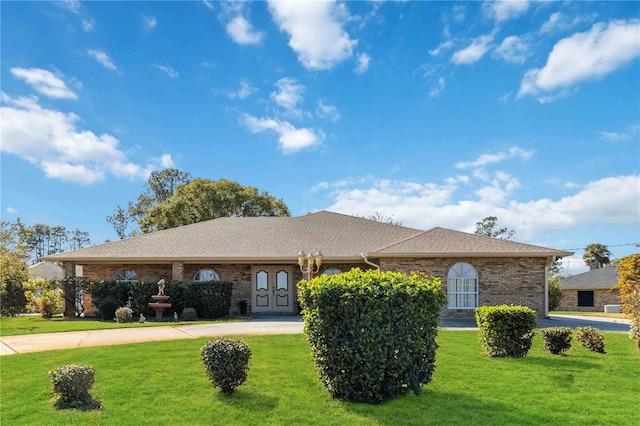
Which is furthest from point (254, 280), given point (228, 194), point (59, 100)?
point (228, 194)

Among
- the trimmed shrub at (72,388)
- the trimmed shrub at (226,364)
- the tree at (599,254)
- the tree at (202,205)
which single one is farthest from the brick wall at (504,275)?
the tree at (599,254)

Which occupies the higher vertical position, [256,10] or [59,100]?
[256,10]

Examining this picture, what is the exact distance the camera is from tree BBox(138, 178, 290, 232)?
3850 cm

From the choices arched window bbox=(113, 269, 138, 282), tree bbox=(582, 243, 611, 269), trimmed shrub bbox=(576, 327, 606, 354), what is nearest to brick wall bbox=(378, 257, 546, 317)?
trimmed shrub bbox=(576, 327, 606, 354)

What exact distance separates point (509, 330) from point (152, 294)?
14.2m

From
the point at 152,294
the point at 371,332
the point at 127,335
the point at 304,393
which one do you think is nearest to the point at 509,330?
the point at 371,332

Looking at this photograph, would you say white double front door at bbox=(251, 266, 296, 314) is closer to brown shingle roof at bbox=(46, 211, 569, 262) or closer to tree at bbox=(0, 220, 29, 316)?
brown shingle roof at bbox=(46, 211, 569, 262)

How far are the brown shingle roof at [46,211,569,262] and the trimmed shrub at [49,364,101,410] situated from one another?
12304 millimetres

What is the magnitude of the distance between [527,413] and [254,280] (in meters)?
16.1

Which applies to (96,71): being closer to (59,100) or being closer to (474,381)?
(59,100)

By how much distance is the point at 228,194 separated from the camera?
39.3m

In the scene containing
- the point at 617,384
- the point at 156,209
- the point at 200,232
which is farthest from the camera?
the point at 156,209

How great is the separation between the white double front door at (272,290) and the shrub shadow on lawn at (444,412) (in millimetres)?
14998

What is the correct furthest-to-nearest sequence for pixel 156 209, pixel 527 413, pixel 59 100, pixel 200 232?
pixel 156 209 < pixel 200 232 < pixel 59 100 < pixel 527 413
